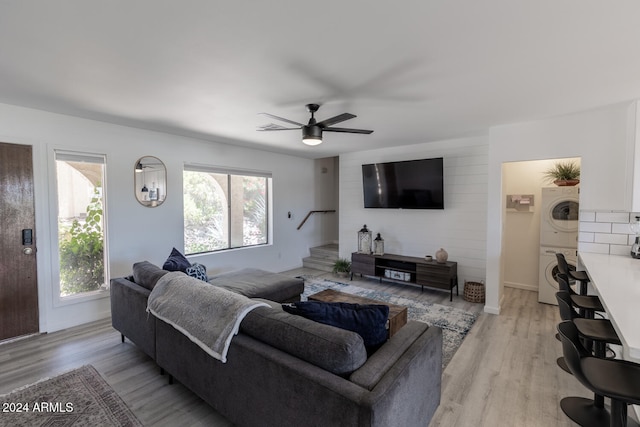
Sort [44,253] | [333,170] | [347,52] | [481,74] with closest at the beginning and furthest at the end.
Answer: [347,52] < [481,74] < [44,253] < [333,170]

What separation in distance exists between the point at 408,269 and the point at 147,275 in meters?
3.87

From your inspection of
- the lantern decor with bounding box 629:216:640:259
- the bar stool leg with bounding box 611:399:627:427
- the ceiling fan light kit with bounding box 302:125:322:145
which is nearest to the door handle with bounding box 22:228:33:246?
the ceiling fan light kit with bounding box 302:125:322:145

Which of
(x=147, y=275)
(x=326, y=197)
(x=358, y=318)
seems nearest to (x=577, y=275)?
(x=358, y=318)

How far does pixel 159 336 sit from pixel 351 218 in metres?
4.37

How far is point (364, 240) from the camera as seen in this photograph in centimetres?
579

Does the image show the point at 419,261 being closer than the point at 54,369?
No

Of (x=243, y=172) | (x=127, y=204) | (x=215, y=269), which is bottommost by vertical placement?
(x=215, y=269)

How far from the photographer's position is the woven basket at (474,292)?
4.33 meters

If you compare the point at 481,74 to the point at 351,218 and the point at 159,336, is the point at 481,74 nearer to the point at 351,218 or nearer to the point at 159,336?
the point at 159,336

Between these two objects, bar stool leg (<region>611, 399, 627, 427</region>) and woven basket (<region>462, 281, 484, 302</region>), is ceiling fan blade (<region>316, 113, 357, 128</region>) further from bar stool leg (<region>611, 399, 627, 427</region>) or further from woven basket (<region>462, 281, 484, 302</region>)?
woven basket (<region>462, 281, 484, 302</region>)

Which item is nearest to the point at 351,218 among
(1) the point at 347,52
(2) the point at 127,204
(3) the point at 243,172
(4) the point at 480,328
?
(3) the point at 243,172

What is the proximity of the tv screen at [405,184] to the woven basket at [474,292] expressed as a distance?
4.21ft

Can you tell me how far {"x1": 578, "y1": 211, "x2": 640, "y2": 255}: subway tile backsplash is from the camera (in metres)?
3.14

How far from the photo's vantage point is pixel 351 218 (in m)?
6.15
